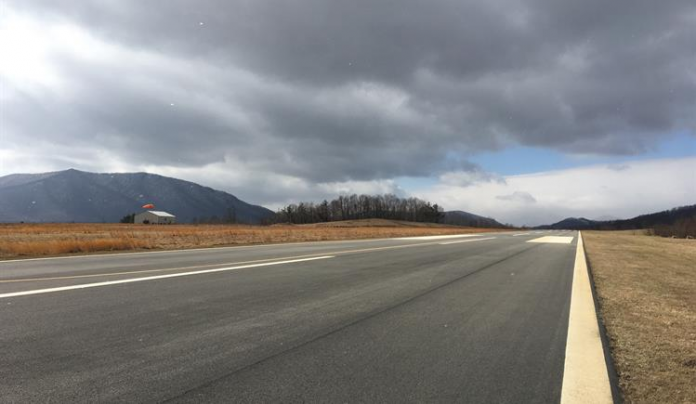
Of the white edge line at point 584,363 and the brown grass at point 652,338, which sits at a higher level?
the white edge line at point 584,363

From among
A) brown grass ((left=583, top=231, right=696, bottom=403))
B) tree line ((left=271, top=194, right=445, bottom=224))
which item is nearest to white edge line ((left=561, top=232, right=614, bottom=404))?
brown grass ((left=583, top=231, right=696, bottom=403))

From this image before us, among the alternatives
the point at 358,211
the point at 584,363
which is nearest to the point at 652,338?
the point at 584,363

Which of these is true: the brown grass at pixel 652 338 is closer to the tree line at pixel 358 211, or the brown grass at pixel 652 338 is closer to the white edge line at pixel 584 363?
the white edge line at pixel 584 363

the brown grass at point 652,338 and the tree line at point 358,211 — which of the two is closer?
the brown grass at point 652,338

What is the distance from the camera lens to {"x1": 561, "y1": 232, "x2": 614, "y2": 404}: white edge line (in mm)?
2684

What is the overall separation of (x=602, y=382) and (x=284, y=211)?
17250cm

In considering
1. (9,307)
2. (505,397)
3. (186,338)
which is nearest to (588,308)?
(505,397)

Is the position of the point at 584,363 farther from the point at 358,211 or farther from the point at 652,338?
the point at 358,211

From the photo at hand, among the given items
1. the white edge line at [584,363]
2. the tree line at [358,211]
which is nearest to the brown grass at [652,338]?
the white edge line at [584,363]

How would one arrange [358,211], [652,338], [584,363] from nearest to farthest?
[584,363] < [652,338] < [358,211]

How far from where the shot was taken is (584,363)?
3301 millimetres

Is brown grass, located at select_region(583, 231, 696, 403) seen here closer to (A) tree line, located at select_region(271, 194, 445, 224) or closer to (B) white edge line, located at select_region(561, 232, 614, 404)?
(B) white edge line, located at select_region(561, 232, 614, 404)

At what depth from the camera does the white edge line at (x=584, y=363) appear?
268cm

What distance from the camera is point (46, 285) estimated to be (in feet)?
22.0
